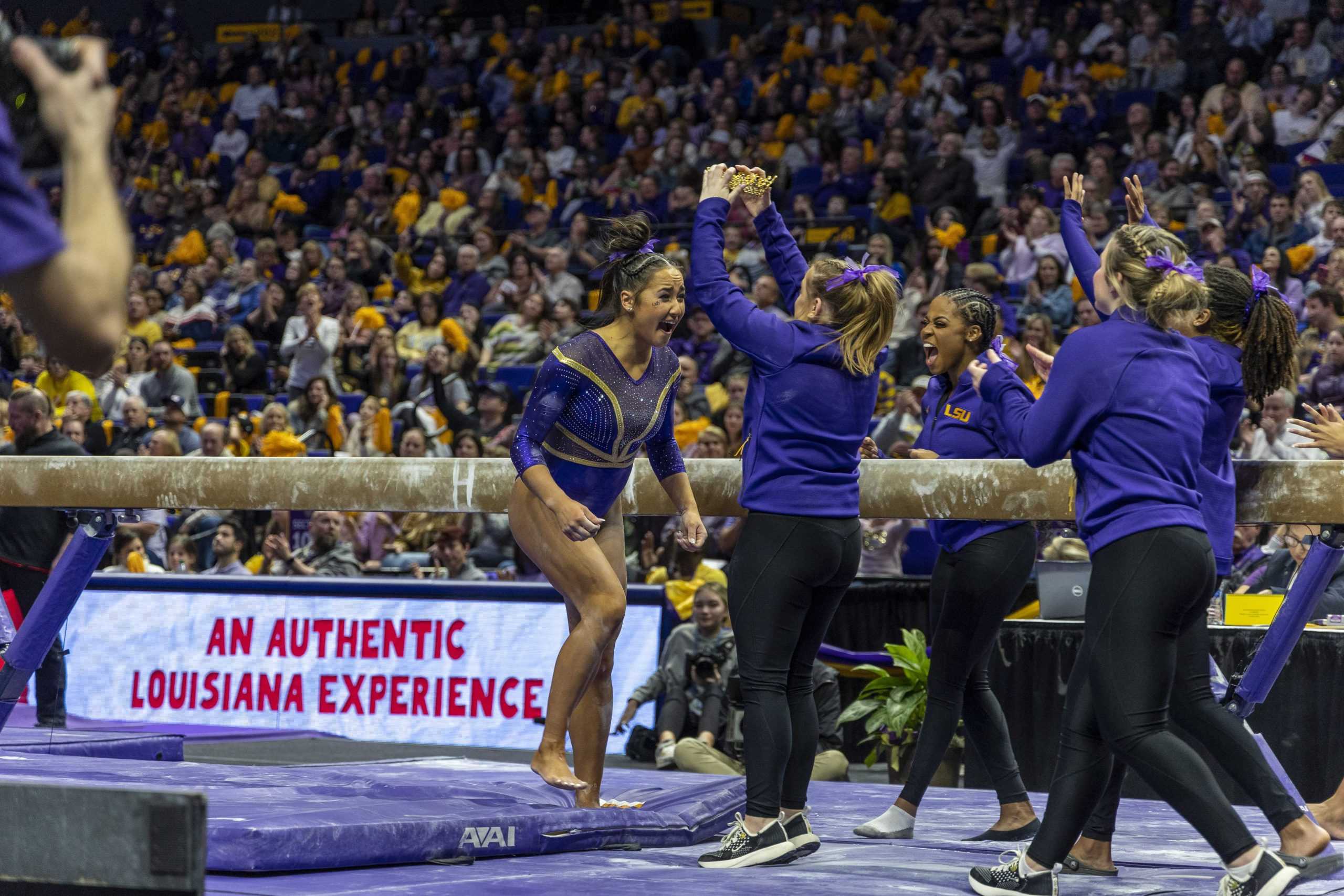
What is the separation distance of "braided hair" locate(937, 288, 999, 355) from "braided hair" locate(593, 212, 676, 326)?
0.76m

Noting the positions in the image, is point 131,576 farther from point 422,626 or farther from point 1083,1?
point 1083,1

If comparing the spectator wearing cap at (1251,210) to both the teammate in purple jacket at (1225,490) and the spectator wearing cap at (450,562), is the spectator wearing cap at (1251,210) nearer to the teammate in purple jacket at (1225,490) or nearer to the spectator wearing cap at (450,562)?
the spectator wearing cap at (450,562)

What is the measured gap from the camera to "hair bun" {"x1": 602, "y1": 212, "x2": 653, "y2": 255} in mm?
3809

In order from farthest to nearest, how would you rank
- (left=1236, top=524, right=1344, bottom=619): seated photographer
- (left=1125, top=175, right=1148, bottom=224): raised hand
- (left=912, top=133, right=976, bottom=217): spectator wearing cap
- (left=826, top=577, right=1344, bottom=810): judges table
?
(left=912, top=133, right=976, bottom=217): spectator wearing cap → (left=1236, top=524, right=1344, bottom=619): seated photographer → (left=826, top=577, right=1344, bottom=810): judges table → (left=1125, top=175, right=1148, bottom=224): raised hand

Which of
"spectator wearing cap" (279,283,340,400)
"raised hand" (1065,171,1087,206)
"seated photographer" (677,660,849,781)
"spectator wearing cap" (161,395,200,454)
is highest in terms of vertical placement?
"raised hand" (1065,171,1087,206)

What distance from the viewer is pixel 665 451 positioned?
3926mm

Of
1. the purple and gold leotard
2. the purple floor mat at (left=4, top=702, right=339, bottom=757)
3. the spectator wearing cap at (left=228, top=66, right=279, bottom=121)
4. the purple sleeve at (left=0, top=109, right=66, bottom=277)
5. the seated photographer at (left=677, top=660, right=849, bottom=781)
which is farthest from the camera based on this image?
the spectator wearing cap at (left=228, top=66, right=279, bottom=121)

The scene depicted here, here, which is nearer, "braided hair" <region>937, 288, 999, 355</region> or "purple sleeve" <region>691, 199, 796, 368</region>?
"purple sleeve" <region>691, 199, 796, 368</region>

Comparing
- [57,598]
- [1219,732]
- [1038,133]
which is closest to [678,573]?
[57,598]

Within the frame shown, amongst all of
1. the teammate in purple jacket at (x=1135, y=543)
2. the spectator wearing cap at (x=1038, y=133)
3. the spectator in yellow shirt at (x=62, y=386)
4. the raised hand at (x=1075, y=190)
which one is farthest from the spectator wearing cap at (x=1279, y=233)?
the spectator in yellow shirt at (x=62, y=386)

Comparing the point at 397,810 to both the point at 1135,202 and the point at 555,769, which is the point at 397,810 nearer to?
the point at 555,769


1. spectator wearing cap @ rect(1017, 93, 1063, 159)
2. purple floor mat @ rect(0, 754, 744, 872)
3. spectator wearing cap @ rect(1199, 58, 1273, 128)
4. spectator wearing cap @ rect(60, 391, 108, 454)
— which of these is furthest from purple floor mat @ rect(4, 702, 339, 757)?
spectator wearing cap @ rect(1199, 58, 1273, 128)

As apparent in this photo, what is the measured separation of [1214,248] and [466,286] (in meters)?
6.38

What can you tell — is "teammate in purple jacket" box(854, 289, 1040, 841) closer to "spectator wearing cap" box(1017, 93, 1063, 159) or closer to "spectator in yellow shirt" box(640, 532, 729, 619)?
"spectator in yellow shirt" box(640, 532, 729, 619)
